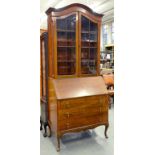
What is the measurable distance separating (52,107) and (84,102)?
20.6 inches

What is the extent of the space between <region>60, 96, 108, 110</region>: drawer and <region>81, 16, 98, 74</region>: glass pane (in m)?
0.53

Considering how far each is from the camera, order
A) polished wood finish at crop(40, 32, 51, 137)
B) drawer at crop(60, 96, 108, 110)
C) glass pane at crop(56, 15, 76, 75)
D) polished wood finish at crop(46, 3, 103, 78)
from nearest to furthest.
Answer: drawer at crop(60, 96, 108, 110), polished wood finish at crop(46, 3, 103, 78), glass pane at crop(56, 15, 76, 75), polished wood finish at crop(40, 32, 51, 137)

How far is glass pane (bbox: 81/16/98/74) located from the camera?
10.9 feet

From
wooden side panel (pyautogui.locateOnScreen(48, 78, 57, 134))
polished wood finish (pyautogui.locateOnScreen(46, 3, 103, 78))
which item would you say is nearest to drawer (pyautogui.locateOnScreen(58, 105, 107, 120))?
wooden side panel (pyautogui.locateOnScreen(48, 78, 57, 134))

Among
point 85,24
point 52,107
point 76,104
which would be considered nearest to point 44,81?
point 52,107

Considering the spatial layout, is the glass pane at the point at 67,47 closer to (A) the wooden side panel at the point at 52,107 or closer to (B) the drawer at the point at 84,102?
(A) the wooden side panel at the point at 52,107

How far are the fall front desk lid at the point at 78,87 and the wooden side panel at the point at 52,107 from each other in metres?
0.13

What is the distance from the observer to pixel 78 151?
9.36ft

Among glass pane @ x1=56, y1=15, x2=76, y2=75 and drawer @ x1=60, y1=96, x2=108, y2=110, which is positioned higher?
glass pane @ x1=56, y1=15, x2=76, y2=75

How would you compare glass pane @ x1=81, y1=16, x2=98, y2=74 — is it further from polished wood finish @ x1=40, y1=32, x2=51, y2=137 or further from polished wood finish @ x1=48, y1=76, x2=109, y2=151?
polished wood finish @ x1=40, y1=32, x2=51, y2=137

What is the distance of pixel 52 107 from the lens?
10.1ft
